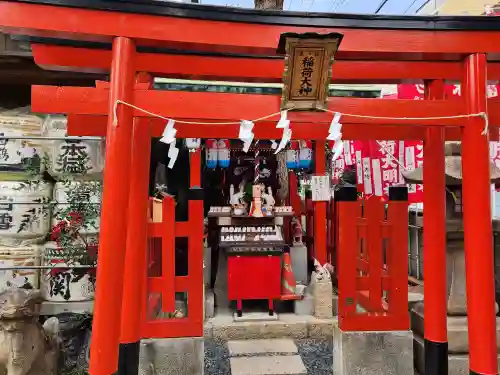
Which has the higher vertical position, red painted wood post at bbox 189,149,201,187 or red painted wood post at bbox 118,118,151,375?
red painted wood post at bbox 189,149,201,187

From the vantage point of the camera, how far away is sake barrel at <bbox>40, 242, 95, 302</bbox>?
204 inches

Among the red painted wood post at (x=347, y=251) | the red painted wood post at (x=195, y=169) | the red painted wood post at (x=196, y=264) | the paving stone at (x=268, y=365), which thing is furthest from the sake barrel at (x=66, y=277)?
the red painted wood post at (x=347, y=251)

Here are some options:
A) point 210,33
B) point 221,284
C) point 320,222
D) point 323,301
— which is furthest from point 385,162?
point 210,33

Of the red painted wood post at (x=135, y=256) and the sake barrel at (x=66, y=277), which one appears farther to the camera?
the sake barrel at (x=66, y=277)

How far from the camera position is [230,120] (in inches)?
120

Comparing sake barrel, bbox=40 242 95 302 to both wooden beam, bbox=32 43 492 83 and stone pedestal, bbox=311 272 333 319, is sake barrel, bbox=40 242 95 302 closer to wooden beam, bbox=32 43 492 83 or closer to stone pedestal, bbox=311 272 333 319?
wooden beam, bbox=32 43 492 83

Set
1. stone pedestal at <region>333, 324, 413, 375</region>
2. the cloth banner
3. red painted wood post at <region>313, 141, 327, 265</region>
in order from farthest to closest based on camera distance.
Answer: the cloth banner → red painted wood post at <region>313, 141, 327, 265</region> → stone pedestal at <region>333, 324, 413, 375</region>

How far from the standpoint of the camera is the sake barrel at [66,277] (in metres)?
5.19

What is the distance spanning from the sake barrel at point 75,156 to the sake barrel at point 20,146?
7.4 inches

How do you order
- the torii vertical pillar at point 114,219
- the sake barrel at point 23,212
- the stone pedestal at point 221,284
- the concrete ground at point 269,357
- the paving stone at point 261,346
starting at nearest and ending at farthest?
the torii vertical pillar at point 114,219
the sake barrel at point 23,212
the concrete ground at point 269,357
the paving stone at point 261,346
the stone pedestal at point 221,284

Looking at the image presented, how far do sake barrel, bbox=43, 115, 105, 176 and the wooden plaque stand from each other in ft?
11.0

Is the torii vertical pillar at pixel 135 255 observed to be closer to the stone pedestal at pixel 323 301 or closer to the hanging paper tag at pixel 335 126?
the hanging paper tag at pixel 335 126

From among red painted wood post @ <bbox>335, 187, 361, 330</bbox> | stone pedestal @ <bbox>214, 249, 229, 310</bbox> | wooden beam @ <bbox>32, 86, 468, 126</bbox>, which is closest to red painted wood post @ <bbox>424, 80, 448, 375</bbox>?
red painted wood post @ <bbox>335, 187, 361, 330</bbox>

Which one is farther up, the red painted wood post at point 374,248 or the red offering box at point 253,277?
the red painted wood post at point 374,248
